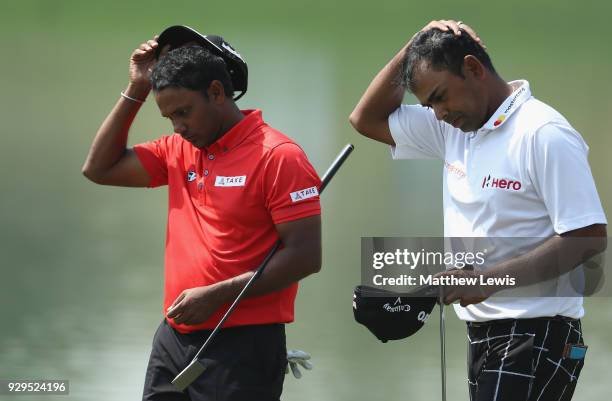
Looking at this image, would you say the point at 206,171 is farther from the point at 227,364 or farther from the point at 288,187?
the point at 227,364

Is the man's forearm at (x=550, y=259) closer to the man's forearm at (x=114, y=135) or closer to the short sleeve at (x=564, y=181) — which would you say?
the short sleeve at (x=564, y=181)

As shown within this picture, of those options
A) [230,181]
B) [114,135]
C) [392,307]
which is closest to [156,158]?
[114,135]

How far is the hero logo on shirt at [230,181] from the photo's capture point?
Result: 229cm

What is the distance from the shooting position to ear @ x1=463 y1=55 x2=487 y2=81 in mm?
2187

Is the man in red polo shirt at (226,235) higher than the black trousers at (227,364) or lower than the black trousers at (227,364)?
higher

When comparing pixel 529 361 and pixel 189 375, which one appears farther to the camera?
pixel 189 375

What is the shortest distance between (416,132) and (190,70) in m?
0.52

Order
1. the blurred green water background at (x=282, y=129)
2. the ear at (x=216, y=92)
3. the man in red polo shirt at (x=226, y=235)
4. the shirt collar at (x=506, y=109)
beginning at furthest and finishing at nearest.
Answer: the blurred green water background at (x=282, y=129) < the ear at (x=216, y=92) < the man in red polo shirt at (x=226, y=235) < the shirt collar at (x=506, y=109)

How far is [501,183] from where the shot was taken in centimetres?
212

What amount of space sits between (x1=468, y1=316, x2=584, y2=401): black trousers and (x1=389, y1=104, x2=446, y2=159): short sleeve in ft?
1.53

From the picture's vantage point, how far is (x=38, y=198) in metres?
4.92

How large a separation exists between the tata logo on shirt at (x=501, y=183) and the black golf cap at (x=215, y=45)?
640 mm
